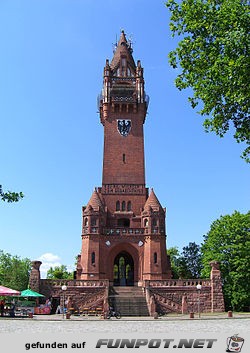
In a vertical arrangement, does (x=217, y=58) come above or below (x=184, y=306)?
above

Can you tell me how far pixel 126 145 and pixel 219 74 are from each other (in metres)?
35.6

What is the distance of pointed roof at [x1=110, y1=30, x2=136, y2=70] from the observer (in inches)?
2248

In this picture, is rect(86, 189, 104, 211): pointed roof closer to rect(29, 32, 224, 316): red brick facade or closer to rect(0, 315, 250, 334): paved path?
rect(29, 32, 224, 316): red brick facade

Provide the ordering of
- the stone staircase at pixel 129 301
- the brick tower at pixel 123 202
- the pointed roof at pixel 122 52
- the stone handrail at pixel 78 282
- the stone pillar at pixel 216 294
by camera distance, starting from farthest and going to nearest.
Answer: the pointed roof at pixel 122 52
the brick tower at pixel 123 202
the stone handrail at pixel 78 282
the stone pillar at pixel 216 294
the stone staircase at pixel 129 301

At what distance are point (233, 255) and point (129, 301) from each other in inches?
546

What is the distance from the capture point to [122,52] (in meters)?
57.6

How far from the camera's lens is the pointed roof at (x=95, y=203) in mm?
46531

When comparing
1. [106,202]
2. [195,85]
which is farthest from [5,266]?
[195,85]

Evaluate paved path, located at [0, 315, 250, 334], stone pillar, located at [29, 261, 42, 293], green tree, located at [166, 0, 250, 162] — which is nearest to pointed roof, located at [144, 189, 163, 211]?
stone pillar, located at [29, 261, 42, 293]

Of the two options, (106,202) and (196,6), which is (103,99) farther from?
(196,6)

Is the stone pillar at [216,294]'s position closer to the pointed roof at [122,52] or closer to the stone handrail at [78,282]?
the stone handrail at [78,282]

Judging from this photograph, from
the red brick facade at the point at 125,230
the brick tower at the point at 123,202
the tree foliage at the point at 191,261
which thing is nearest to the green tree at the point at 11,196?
the red brick facade at the point at 125,230

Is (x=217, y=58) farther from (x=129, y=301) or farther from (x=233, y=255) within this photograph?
(x=233, y=255)

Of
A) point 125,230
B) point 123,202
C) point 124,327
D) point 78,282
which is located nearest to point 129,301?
point 78,282
